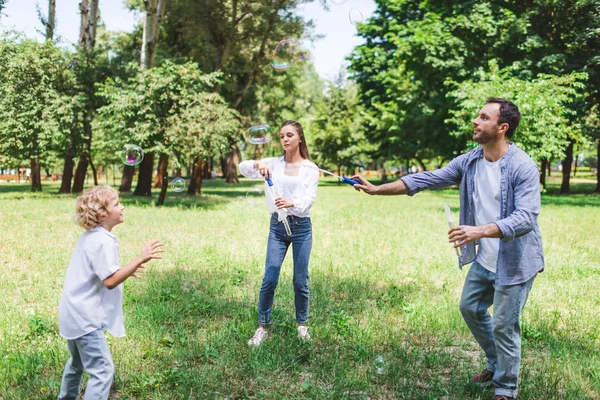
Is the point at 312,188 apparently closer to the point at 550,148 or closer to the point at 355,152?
the point at 550,148

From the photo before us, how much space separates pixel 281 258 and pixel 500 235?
7.86ft

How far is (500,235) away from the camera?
12.4 ft

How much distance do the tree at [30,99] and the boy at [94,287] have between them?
2096cm

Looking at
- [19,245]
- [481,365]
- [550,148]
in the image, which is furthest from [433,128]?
[481,365]

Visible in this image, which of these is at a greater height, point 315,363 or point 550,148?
point 550,148

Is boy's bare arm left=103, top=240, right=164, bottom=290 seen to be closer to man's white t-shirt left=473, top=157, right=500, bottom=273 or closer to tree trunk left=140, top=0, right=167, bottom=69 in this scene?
man's white t-shirt left=473, top=157, right=500, bottom=273

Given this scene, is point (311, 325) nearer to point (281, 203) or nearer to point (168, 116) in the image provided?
point (281, 203)

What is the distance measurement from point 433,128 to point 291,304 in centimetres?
2657

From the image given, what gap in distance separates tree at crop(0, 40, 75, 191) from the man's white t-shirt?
21.7 metres

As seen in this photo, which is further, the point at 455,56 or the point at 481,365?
the point at 455,56

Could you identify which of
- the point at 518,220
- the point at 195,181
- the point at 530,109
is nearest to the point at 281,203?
the point at 518,220

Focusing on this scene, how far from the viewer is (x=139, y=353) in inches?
194

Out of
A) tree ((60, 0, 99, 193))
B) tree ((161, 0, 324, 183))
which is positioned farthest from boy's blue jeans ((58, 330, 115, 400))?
tree ((161, 0, 324, 183))

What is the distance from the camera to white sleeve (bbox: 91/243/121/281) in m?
3.48
